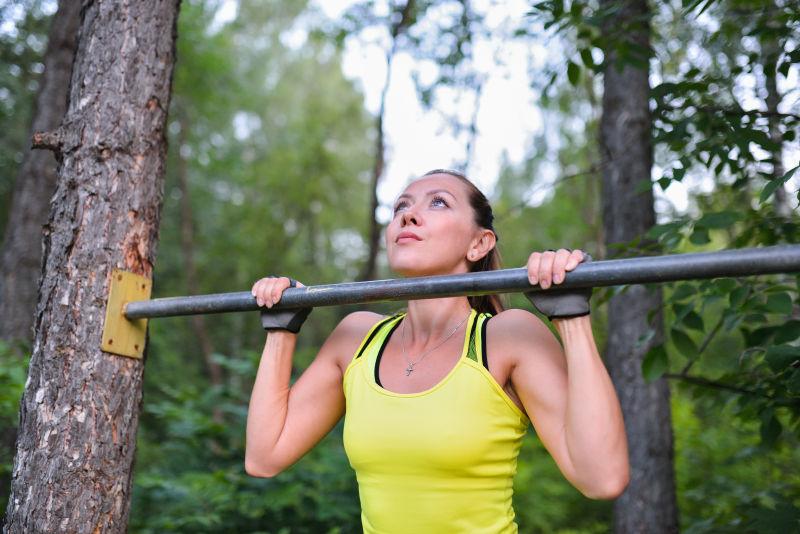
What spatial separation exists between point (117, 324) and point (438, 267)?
0.94 meters

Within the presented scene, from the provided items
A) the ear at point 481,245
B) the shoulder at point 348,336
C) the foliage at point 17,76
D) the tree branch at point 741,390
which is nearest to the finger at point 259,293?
the shoulder at point 348,336

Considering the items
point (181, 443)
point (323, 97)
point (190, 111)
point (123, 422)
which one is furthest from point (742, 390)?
point (323, 97)

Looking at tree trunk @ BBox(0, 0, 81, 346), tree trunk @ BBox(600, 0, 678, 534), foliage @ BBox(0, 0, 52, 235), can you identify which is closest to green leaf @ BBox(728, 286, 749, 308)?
→ tree trunk @ BBox(600, 0, 678, 534)

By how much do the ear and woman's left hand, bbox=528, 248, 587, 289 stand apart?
506 millimetres

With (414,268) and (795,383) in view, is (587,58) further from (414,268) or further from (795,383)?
(795,383)

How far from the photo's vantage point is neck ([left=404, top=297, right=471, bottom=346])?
200 cm

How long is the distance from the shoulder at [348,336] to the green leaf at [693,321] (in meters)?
0.98

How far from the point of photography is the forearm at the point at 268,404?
2.01 meters

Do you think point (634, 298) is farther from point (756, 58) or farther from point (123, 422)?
point (123, 422)

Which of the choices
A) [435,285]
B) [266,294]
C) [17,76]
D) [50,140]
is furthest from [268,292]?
[17,76]

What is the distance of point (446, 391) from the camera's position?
1718 millimetres

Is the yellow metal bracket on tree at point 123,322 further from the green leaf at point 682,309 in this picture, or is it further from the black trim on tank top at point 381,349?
the green leaf at point 682,309

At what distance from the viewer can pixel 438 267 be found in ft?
6.56

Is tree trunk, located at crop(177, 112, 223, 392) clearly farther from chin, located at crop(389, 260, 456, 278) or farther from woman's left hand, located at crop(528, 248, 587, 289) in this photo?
woman's left hand, located at crop(528, 248, 587, 289)
